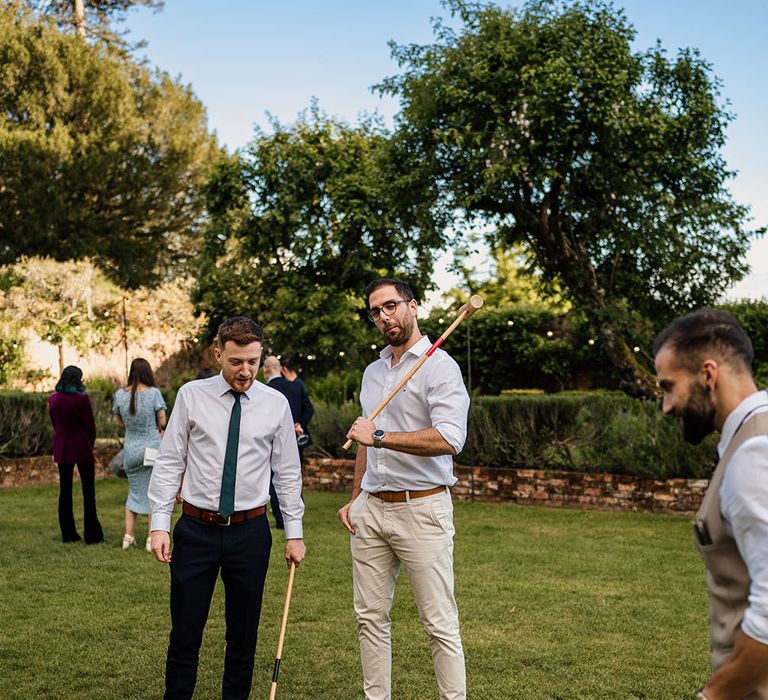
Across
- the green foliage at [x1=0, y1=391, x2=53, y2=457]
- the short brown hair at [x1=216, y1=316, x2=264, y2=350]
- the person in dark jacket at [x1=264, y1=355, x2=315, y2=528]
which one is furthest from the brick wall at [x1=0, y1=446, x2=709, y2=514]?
the short brown hair at [x1=216, y1=316, x2=264, y2=350]

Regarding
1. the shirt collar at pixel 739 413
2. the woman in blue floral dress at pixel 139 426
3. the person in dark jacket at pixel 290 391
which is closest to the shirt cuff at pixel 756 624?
the shirt collar at pixel 739 413

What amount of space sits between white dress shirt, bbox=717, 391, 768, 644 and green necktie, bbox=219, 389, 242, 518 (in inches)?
94.6

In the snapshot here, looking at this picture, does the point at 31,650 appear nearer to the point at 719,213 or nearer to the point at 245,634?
the point at 245,634

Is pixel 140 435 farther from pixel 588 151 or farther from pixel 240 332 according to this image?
pixel 588 151

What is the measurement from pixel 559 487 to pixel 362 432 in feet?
28.7

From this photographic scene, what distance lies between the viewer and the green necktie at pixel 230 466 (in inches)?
152

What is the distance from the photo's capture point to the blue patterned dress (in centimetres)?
900

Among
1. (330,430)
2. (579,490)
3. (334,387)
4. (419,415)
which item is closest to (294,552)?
(419,415)

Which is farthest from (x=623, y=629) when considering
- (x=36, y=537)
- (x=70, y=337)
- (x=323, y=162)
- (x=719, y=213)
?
(x=70, y=337)

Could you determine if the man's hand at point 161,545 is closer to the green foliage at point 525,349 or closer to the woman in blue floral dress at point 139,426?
the woman in blue floral dress at point 139,426

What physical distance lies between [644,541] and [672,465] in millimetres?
2094

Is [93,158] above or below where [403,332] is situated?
above

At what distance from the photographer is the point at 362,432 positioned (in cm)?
381

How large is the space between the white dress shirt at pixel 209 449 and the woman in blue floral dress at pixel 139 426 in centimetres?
512
